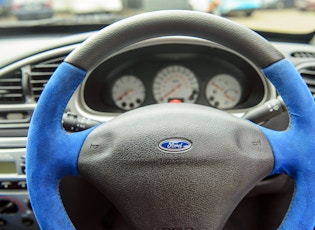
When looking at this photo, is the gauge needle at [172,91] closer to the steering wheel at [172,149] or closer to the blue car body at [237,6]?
the steering wheel at [172,149]

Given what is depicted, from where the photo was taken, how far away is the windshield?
2.36 meters

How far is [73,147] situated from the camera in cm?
→ 104

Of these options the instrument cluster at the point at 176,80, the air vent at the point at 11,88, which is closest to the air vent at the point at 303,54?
the instrument cluster at the point at 176,80

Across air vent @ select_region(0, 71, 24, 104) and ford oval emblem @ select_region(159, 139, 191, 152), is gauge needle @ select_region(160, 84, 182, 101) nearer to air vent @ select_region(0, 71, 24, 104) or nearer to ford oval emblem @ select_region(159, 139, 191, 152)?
air vent @ select_region(0, 71, 24, 104)

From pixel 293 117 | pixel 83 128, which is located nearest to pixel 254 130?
pixel 293 117

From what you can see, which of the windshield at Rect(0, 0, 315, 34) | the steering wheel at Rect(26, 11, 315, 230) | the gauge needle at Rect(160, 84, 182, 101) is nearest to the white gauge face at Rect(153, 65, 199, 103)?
the gauge needle at Rect(160, 84, 182, 101)

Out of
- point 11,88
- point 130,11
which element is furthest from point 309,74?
point 130,11

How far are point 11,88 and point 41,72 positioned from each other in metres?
0.13

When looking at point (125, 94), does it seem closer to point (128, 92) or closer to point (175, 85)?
point (128, 92)

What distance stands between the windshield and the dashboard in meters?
0.31

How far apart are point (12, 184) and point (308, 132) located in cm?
112

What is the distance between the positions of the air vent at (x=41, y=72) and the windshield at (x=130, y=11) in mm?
583

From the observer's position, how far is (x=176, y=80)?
6.59ft

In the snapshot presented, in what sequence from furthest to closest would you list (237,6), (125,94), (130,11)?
(237,6), (130,11), (125,94)
